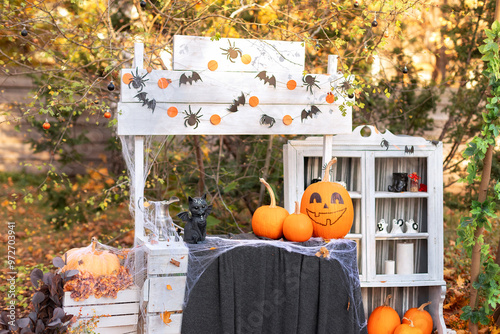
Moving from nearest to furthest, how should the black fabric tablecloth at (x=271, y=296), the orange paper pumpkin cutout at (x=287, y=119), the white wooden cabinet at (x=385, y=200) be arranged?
1. the black fabric tablecloth at (x=271, y=296)
2. the orange paper pumpkin cutout at (x=287, y=119)
3. the white wooden cabinet at (x=385, y=200)

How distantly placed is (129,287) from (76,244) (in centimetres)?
336

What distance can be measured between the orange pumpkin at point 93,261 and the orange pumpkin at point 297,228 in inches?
42.5

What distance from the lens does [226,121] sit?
3.44 m

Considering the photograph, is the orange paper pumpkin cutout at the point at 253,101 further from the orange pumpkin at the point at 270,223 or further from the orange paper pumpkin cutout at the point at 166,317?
the orange paper pumpkin cutout at the point at 166,317

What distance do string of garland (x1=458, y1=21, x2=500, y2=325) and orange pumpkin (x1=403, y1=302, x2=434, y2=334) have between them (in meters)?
0.28

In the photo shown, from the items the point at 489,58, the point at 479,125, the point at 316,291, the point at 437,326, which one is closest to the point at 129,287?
the point at 316,291

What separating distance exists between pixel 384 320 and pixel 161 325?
173cm

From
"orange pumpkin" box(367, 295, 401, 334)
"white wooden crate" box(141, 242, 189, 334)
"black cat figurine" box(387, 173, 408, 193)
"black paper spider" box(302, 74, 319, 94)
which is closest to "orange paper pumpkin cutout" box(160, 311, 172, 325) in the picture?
"white wooden crate" box(141, 242, 189, 334)

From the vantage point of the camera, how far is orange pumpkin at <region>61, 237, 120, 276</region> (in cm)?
306

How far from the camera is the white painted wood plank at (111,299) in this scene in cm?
293

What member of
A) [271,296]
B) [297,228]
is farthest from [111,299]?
[297,228]

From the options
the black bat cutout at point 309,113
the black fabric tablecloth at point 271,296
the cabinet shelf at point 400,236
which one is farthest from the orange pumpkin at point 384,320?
the black bat cutout at point 309,113

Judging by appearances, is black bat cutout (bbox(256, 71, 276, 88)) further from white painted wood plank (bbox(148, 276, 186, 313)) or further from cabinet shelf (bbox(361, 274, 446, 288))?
cabinet shelf (bbox(361, 274, 446, 288))

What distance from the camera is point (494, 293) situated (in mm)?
3537
